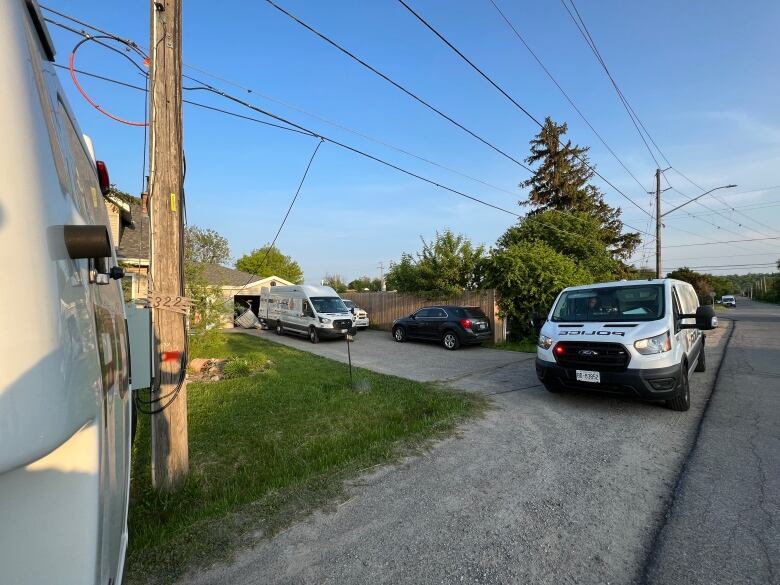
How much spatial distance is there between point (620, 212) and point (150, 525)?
3561 cm

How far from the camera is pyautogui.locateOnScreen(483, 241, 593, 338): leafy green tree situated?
15.2 m

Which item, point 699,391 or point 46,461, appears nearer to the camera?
point 46,461

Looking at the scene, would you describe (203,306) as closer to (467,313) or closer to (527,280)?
(467,313)

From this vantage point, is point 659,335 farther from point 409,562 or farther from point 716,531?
point 409,562

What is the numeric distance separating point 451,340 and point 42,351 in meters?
13.9

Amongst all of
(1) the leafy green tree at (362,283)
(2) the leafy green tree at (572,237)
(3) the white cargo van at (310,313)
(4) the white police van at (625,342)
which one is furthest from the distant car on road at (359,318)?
(1) the leafy green tree at (362,283)

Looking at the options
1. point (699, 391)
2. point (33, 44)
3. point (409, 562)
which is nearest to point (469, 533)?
point (409, 562)

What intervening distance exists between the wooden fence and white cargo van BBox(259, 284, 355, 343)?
3.85 m

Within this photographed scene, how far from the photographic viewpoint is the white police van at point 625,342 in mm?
5527

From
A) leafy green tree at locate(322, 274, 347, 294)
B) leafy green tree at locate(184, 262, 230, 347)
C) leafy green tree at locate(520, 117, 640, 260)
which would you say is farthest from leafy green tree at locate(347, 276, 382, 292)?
leafy green tree at locate(184, 262, 230, 347)

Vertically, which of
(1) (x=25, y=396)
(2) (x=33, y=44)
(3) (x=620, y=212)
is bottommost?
(1) (x=25, y=396)

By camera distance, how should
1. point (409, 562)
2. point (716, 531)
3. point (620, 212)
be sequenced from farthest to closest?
point (620, 212)
point (716, 531)
point (409, 562)

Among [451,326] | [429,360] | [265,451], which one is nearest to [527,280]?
[451,326]

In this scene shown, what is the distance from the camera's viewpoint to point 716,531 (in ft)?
9.86
